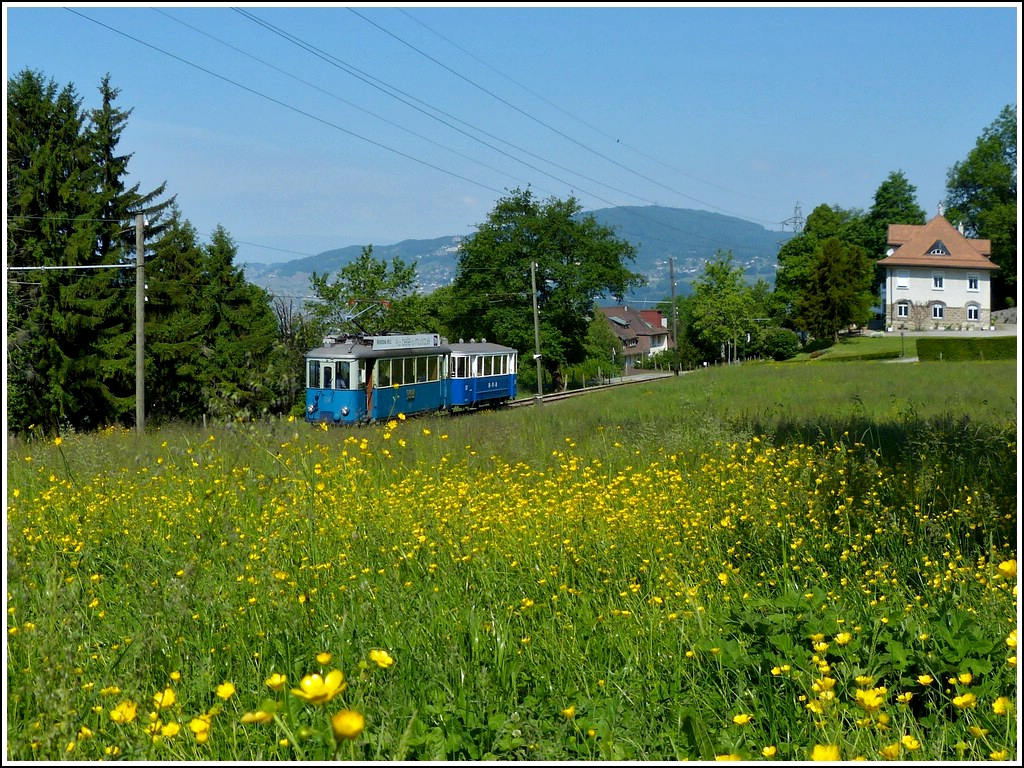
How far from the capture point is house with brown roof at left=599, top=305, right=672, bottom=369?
407ft

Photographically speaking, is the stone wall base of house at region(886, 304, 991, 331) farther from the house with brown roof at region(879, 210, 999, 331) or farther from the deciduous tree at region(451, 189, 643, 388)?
the deciduous tree at region(451, 189, 643, 388)

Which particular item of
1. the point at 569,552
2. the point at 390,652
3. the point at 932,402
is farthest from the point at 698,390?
the point at 390,652

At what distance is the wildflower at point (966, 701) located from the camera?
2.42 metres

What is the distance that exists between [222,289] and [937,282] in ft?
137

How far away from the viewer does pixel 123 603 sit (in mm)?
4480

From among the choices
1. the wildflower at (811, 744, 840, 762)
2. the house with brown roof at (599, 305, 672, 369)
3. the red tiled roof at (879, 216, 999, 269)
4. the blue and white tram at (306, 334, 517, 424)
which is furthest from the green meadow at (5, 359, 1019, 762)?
the house with brown roof at (599, 305, 672, 369)

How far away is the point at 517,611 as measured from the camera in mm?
4047

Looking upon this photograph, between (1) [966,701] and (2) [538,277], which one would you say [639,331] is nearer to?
(2) [538,277]

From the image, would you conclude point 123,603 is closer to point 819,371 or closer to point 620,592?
point 620,592

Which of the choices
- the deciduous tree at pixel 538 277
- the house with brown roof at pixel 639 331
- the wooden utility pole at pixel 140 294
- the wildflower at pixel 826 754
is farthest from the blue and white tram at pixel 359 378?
the house with brown roof at pixel 639 331

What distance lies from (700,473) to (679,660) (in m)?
3.88

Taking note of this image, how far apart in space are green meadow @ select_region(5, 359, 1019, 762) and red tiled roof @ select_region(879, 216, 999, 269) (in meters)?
43.5

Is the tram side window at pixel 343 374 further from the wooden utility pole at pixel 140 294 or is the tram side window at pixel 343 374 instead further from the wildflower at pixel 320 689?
the wildflower at pixel 320 689

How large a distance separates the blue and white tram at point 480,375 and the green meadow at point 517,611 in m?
21.3
